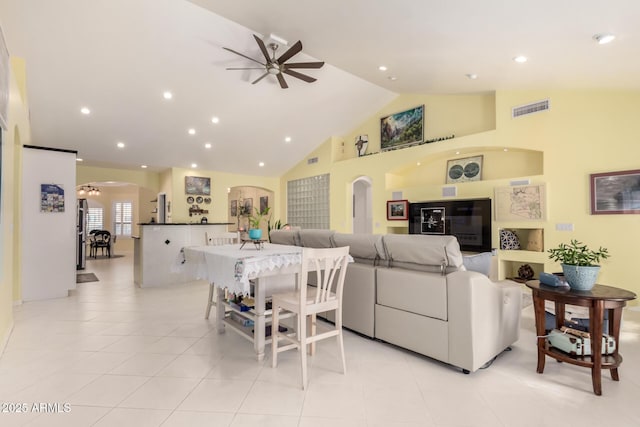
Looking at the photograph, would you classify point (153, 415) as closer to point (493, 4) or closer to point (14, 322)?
point (14, 322)

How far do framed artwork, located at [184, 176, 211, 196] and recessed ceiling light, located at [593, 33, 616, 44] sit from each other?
866 cm

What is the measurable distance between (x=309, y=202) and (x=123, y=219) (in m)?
8.96

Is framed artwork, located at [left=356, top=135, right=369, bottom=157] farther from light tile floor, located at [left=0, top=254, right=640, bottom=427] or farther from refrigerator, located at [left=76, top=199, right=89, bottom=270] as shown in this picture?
refrigerator, located at [left=76, top=199, right=89, bottom=270]

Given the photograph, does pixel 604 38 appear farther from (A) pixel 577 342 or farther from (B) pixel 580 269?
(A) pixel 577 342

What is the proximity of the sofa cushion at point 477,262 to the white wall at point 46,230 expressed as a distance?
576 cm

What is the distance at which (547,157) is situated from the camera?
5160 mm

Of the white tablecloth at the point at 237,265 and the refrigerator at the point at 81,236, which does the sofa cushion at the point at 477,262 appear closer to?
the white tablecloth at the point at 237,265

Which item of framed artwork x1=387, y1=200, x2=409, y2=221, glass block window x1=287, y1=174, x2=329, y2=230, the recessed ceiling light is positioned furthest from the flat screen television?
the recessed ceiling light

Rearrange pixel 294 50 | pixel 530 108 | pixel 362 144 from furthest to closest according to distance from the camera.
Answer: pixel 362 144
pixel 530 108
pixel 294 50

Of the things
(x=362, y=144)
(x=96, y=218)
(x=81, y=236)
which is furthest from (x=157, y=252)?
(x=96, y=218)

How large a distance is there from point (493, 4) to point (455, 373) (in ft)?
10.9

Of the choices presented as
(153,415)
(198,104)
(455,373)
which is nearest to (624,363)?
(455,373)

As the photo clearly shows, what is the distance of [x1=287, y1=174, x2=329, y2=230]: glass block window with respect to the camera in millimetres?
9039

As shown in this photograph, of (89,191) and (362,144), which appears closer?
(362,144)
